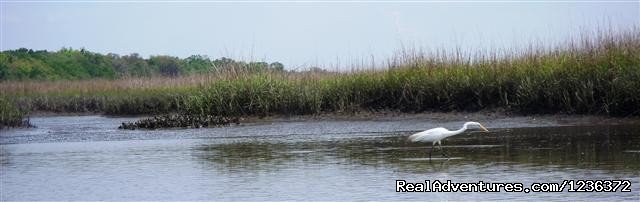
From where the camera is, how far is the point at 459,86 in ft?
67.5

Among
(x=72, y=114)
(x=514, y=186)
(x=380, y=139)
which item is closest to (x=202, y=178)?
(x=514, y=186)

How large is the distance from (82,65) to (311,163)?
49.8 meters

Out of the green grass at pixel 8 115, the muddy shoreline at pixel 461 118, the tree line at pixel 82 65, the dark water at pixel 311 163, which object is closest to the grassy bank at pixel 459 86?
the muddy shoreline at pixel 461 118

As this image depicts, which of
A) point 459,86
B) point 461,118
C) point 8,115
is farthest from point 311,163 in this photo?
point 8,115

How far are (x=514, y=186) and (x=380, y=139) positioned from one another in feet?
21.0

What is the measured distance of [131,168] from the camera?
1264cm

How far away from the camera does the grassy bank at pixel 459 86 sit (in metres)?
18.0

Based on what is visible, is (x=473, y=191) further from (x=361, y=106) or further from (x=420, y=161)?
(x=361, y=106)

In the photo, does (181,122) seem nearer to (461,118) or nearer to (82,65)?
(461,118)

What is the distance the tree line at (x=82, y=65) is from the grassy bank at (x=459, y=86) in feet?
85.3

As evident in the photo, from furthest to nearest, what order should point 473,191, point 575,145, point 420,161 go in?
point 575,145
point 420,161
point 473,191

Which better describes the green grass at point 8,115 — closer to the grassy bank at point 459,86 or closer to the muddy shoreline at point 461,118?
the grassy bank at point 459,86

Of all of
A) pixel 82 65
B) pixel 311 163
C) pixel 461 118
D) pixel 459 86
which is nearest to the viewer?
pixel 311 163

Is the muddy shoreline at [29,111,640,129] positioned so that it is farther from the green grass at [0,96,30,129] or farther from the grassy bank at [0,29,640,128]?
the green grass at [0,96,30,129]
